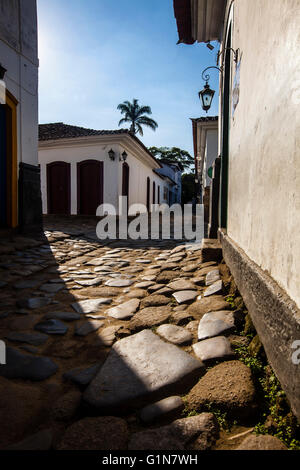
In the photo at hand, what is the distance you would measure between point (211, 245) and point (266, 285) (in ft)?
8.34

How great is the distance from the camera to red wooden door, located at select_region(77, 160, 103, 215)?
12.8 m

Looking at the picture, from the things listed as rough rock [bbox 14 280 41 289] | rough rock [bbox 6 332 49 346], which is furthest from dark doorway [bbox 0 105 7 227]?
rough rock [bbox 6 332 49 346]

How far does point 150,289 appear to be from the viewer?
2.97m

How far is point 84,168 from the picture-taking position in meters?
13.0

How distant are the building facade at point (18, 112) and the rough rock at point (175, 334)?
531 centimetres

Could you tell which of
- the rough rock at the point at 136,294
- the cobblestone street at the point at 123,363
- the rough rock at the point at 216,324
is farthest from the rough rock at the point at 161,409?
the rough rock at the point at 136,294

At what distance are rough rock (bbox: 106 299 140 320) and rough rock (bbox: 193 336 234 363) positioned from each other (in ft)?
2.58

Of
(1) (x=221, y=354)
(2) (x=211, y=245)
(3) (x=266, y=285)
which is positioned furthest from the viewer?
(2) (x=211, y=245)

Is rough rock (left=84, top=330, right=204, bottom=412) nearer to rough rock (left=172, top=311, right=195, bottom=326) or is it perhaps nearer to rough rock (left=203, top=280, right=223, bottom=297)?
rough rock (left=172, top=311, right=195, bottom=326)

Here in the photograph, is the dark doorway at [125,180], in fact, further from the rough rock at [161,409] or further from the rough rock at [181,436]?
the rough rock at [181,436]

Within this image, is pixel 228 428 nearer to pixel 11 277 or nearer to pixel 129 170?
pixel 11 277

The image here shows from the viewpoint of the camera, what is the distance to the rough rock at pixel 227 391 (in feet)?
3.91

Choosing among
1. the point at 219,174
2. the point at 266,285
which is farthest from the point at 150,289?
the point at 219,174
